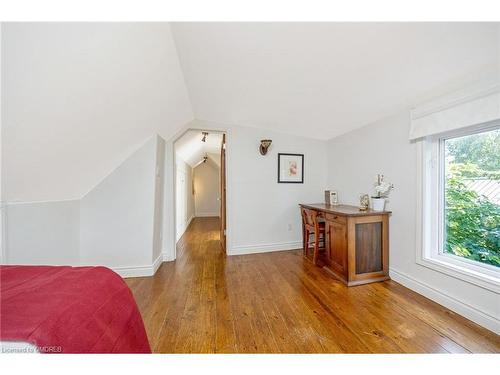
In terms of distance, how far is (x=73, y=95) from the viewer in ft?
3.75

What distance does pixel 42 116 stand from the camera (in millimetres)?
Answer: 1104

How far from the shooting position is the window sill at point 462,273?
59.2 inches

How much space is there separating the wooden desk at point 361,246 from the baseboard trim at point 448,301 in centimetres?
17

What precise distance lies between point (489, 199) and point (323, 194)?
2058 mm

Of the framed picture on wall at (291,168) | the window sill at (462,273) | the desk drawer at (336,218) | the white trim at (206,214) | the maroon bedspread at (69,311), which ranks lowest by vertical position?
the white trim at (206,214)

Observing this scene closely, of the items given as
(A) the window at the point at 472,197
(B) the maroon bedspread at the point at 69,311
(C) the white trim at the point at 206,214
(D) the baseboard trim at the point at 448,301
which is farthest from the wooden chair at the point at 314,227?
(C) the white trim at the point at 206,214

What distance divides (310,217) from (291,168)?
0.97 meters

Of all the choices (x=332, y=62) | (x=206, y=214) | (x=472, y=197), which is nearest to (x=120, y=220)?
(x=332, y=62)

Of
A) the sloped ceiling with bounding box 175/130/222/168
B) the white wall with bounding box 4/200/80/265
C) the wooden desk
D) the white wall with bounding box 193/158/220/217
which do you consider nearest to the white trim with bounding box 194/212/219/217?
the white wall with bounding box 193/158/220/217

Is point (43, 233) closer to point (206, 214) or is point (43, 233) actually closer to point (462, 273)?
point (462, 273)

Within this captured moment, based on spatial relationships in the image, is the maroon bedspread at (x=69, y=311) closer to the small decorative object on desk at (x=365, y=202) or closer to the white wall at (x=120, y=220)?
the white wall at (x=120, y=220)

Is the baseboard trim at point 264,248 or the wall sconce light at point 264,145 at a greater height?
the wall sconce light at point 264,145

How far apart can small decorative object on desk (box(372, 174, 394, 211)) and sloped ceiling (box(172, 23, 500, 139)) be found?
32.0 inches
